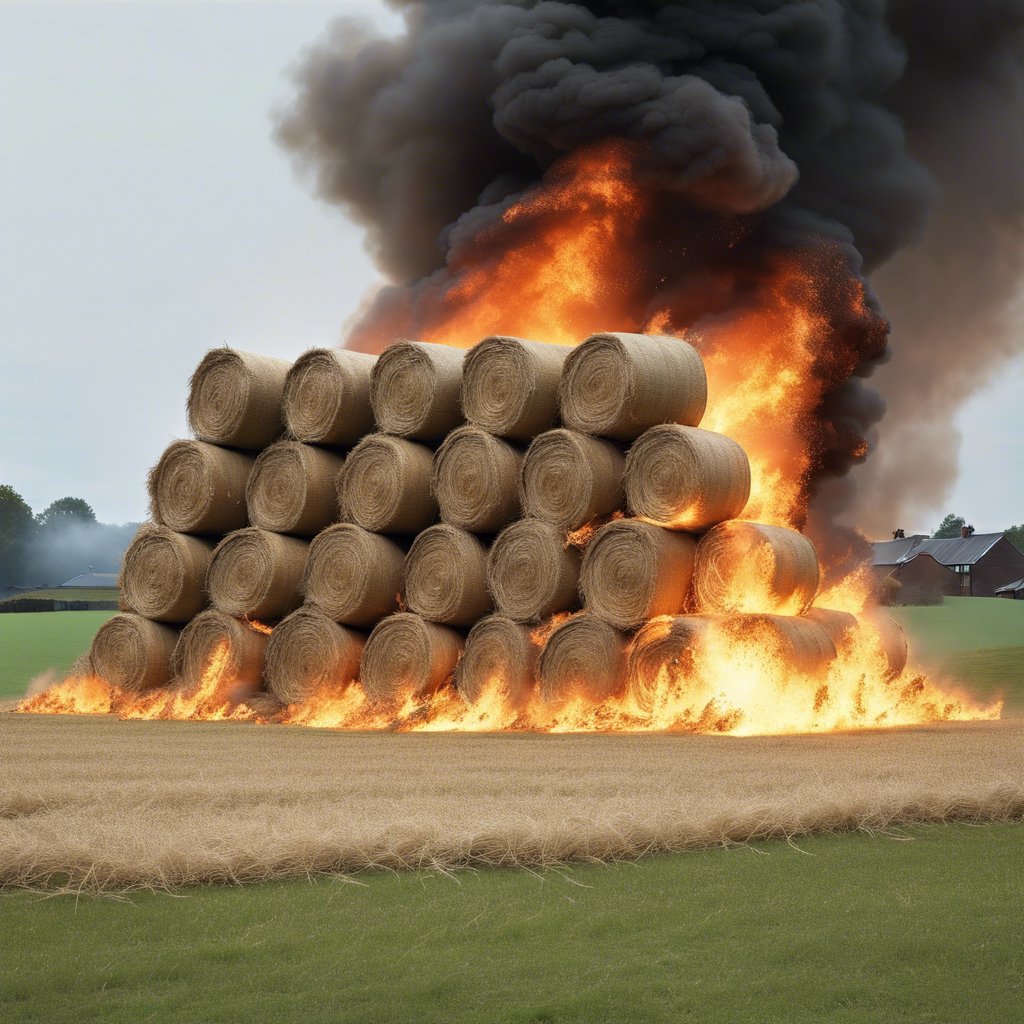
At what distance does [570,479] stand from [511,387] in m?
1.33

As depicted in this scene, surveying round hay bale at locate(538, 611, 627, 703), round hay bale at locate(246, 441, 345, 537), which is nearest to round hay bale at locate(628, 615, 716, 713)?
round hay bale at locate(538, 611, 627, 703)

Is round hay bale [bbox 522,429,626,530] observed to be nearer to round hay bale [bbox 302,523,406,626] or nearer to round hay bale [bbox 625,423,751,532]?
round hay bale [bbox 625,423,751,532]

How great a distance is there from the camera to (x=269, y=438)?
56.6ft

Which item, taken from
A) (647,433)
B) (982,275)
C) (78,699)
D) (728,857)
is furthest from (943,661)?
(728,857)

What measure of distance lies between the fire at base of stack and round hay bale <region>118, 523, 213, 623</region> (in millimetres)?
33

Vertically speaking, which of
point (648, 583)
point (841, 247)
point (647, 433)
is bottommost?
point (648, 583)

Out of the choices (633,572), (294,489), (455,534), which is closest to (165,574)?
(294,489)

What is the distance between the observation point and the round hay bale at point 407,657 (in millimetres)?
15250

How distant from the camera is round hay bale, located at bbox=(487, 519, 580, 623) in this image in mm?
14492

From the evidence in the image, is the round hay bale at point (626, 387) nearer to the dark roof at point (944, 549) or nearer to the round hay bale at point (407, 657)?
the round hay bale at point (407, 657)

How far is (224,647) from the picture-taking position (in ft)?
54.2

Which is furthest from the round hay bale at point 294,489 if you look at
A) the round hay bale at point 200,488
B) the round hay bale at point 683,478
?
the round hay bale at point 683,478

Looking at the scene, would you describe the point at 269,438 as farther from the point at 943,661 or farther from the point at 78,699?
the point at 943,661

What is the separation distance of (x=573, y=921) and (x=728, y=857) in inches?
56.0
